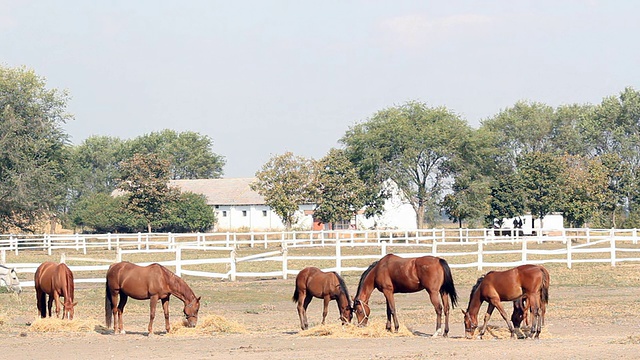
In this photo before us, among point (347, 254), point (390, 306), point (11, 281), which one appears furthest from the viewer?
point (347, 254)

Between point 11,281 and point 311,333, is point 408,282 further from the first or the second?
point 11,281

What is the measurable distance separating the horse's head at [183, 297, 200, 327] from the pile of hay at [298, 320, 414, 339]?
1.96 m

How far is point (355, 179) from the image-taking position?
6569 cm

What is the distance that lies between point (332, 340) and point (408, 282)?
5.47 ft

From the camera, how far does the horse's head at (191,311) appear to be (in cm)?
1598

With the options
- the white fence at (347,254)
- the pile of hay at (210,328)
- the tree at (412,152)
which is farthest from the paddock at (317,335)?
the tree at (412,152)

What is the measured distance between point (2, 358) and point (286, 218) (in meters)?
52.4

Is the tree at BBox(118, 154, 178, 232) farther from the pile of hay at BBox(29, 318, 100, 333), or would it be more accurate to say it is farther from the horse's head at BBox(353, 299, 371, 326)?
the horse's head at BBox(353, 299, 371, 326)

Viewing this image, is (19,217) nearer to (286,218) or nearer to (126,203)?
(126,203)

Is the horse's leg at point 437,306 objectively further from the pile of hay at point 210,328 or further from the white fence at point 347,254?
the white fence at point 347,254

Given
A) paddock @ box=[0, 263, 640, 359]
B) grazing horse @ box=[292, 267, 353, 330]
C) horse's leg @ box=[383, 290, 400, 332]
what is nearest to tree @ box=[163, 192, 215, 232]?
paddock @ box=[0, 263, 640, 359]

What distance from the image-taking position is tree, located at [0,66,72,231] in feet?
182

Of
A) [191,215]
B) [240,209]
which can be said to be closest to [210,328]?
[191,215]

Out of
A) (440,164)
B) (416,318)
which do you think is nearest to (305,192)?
(440,164)
